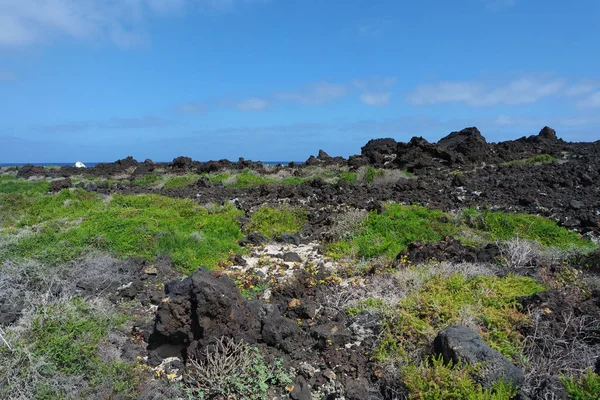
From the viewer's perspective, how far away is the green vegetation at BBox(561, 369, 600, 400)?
3.83m

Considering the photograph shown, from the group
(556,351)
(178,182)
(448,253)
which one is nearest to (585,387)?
(556,351)

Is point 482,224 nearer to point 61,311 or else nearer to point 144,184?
point 61,311

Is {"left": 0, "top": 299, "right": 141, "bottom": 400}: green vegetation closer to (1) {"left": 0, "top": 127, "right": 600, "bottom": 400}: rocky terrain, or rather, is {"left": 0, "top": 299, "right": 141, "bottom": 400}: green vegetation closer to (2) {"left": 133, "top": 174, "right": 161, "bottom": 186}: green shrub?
(1) {"left": 0, "top": 127, "right": 600, "bottom": 400}: rocky terrain

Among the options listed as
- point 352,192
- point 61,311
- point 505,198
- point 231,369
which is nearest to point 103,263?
point 61,311

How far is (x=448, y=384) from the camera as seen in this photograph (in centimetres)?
398

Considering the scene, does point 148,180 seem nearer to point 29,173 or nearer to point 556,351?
point 29,173

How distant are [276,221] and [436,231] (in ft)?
12.3

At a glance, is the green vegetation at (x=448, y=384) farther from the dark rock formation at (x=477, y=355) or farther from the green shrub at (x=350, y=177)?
the green shrub at (x=350, y=177)

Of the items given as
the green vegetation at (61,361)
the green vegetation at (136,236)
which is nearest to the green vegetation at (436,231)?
the green vegetation at (136,236)

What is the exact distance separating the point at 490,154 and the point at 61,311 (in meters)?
22.6

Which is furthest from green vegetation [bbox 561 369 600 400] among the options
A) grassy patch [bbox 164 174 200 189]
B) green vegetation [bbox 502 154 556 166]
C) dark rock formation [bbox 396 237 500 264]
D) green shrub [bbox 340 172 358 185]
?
green vegetation [bbox 502 154 556 166]

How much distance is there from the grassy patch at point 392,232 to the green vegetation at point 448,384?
3.75 metres

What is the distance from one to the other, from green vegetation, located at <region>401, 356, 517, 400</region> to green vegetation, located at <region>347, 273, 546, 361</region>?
43 centimetres

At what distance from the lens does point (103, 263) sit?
7141 mm
